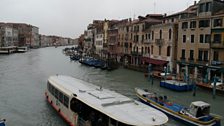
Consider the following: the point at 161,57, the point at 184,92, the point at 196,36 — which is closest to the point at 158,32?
the point at 161,57

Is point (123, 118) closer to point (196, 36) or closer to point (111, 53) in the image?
point (196, 36)

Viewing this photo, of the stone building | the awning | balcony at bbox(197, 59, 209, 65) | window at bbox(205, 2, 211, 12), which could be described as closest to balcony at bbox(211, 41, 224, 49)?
the stone building

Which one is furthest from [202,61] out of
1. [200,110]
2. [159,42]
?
[200,110]

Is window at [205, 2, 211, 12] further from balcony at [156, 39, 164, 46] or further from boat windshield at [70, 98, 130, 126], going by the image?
boat windshield at [70, 98, 130, 126]

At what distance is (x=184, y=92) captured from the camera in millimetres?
23516

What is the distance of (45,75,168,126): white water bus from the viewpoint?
885 centimetres

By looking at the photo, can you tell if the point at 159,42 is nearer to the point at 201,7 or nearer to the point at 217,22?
the point at 201,7

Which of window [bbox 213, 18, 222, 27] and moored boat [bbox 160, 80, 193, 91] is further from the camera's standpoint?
window [bbox 213, 18, 222, 27]

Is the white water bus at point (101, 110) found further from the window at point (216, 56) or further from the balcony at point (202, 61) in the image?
the balcony at point (202, 61)

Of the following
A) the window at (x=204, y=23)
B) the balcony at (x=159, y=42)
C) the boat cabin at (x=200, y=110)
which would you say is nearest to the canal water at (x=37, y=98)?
the boat cabin at (x=200, y=110)

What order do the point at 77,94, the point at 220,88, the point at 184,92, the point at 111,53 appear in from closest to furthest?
the point at 77,94 → the point at 220,88 → the point at 184,92 → the point at 111,53

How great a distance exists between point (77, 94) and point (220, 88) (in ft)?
47.2

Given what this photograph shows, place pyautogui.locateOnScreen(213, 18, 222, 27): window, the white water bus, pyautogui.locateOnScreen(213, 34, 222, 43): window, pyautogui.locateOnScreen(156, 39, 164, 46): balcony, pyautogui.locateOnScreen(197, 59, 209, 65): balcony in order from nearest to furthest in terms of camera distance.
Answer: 1. the white water bus
2. pyautogui.locateOnScreen(213, 18, 222, 27): window
3. pyautogui.locateOnScreen(213, 34, 222, 43): window
4. pyautogui.locateOnScreen(197, 59, 209, 65): balcony
5. pyautogui.locateOnScreen(156, 39, 164, 46): balcony

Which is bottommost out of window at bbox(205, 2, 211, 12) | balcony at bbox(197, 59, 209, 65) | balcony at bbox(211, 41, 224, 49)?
balcony at bbox(197, 59, 209, 65)
